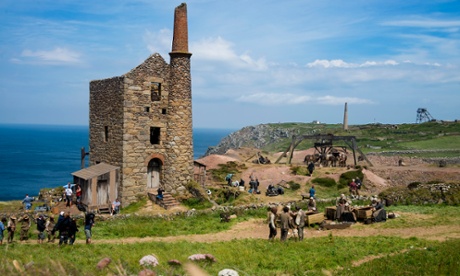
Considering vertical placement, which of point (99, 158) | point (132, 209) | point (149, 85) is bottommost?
point (132, 209)

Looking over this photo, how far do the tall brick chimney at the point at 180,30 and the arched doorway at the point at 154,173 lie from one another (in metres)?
8.19

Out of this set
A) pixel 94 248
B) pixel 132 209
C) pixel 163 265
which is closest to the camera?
pixel 163 265

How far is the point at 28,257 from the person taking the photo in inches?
579

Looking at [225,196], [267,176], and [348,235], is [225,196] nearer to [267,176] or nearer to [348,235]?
[267,176]

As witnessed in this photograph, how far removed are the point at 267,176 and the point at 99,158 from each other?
14941 millimetres

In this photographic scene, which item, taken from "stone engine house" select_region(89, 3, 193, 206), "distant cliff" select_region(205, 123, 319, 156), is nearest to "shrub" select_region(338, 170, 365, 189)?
"stone engine house" select_region(89, 3, 193, 206)

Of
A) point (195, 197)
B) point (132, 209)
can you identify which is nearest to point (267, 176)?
point (195, 197)

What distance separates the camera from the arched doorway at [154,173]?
3122 cm

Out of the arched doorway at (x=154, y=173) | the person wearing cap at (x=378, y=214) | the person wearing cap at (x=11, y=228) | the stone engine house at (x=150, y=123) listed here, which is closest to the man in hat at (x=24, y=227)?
the person wearing cap at (x=11, y=228)

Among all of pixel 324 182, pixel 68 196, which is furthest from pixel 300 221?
pixel 324 182

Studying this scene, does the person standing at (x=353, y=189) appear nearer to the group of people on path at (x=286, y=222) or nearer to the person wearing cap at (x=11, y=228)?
the group of people on path at (x=286, y=222)

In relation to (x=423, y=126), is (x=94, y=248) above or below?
below

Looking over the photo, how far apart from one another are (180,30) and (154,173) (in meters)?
10.6

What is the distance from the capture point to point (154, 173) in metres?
31.4
